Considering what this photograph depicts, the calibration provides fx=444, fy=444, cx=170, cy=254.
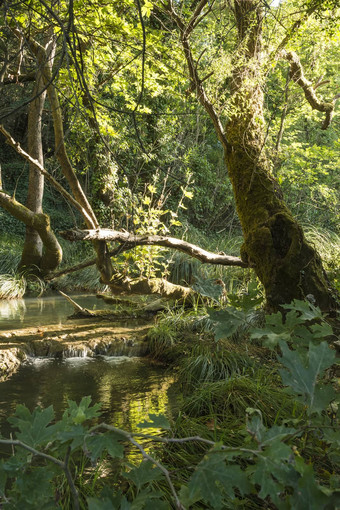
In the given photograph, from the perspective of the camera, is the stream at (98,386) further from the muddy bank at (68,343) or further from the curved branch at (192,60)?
the curved branch at (192,60)

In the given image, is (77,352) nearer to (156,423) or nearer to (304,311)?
(304,311)

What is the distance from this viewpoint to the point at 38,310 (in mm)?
8375

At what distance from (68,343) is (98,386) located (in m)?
1.44

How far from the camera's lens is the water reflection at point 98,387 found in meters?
3.87

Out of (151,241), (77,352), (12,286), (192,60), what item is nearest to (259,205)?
(151,241)

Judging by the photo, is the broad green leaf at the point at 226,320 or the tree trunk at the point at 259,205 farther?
the tree trunk at the point at 259,205

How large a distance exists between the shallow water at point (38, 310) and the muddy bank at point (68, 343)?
62cm

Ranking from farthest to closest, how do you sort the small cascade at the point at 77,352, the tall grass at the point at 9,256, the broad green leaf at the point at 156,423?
the tall grass at the point at 9,256, the small cascade at the point at 77,352, the broad green leaf at the point at 156,423

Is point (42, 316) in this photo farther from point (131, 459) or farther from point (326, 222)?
point (326, 222)

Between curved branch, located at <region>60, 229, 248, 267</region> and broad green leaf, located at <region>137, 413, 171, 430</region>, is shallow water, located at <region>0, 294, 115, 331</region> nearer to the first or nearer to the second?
curved branch, located at <region>60, 229, 248, 267</region>

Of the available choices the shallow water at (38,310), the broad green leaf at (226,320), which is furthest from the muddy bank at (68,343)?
the broad green leaf at (226,320)

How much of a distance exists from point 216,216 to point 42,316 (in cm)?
1007

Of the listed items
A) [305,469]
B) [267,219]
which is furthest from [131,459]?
[267,219]

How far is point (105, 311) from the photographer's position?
769cm
